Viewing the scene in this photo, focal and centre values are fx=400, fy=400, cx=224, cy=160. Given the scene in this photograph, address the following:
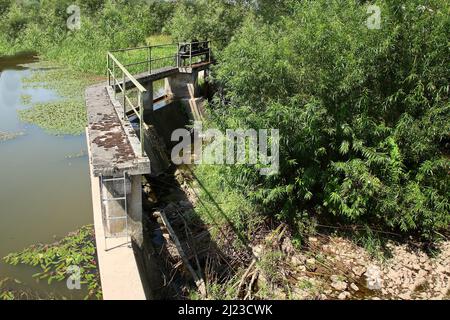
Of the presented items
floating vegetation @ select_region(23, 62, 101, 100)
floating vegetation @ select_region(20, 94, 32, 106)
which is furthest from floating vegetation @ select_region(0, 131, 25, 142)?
floating vegetation @ select_region(23, 62, 101, 100)

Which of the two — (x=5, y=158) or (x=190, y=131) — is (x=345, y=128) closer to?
(x=190, y=131)

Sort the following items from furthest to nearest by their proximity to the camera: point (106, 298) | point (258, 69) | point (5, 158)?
point (5, 158) → point (258, 69) → point (106, 298)

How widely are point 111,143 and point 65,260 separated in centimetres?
211

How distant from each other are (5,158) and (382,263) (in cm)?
879

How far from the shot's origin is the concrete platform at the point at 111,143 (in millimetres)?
4848

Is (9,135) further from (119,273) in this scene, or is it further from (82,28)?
(82,28)

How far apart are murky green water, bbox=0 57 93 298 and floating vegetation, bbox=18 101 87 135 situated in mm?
341

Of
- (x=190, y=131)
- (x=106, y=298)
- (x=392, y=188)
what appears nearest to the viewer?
(x=106, y=298)

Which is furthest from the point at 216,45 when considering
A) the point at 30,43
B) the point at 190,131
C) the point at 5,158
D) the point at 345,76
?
the point at 30,43

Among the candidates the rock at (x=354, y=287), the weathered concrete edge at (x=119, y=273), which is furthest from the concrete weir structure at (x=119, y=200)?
the rock at (x=354, y=287)

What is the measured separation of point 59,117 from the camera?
42.4 ft

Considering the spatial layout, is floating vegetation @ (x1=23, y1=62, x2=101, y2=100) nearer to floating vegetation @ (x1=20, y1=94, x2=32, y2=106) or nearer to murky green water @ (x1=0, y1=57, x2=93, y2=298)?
floating vegetation @ (x1=20, y1=94, x2=32, y2=106)

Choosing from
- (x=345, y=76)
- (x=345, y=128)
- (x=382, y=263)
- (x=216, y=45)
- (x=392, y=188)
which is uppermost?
(x=216, y=45)
